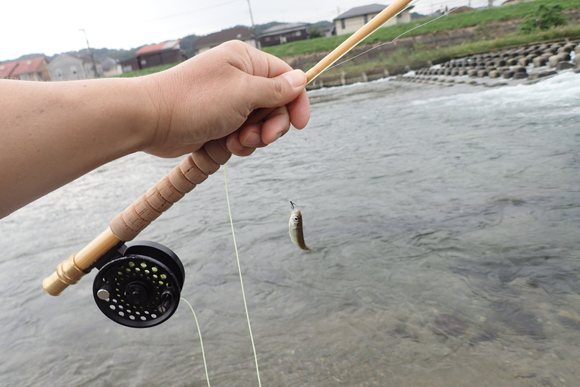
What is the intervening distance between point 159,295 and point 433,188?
11.4 feet

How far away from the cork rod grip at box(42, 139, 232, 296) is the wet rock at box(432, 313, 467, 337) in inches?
60.4

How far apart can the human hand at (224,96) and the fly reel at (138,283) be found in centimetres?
62

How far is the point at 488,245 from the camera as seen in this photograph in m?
3.18

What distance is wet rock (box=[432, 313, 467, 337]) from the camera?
7.54ft

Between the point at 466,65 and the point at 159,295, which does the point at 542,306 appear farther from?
the point at 466,65

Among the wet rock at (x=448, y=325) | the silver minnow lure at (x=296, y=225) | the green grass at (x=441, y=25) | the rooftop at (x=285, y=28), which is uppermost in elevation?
the rooftop at (x=285, y=28)

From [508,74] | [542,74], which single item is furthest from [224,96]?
[508,74]

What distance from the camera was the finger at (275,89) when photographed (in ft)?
4.39

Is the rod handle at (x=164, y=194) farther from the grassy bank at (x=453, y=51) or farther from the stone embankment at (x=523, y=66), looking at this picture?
the grassy bank at (x=453, y=51)

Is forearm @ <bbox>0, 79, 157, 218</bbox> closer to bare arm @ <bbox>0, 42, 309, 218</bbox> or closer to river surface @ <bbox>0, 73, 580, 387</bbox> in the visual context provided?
bare arm @ <bbox>0, 42, 309, 218</bbox>

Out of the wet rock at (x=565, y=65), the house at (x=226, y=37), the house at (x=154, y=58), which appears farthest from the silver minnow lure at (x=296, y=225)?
the house at (x=226, y=37)

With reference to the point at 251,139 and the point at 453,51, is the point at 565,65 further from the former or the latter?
the point at 453,51

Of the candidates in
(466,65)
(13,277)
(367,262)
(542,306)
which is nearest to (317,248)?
(367,262)

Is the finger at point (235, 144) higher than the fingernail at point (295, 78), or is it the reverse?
the fingernail at point (295, 78)
